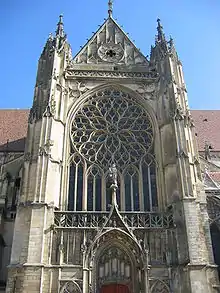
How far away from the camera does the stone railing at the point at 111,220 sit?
11938 millimetres

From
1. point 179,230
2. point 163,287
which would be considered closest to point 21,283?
point 163,287

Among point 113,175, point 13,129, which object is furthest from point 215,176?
point 13,129

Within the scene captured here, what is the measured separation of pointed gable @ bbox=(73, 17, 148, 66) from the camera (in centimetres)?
1777

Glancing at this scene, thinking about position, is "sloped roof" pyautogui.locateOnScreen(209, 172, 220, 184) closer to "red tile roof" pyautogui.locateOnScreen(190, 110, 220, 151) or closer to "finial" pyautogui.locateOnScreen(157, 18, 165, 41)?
"red tile roof" pyautogui.locateOnScreen(190, 110, 220, 151)

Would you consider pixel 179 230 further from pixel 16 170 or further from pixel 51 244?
pixel 16 170

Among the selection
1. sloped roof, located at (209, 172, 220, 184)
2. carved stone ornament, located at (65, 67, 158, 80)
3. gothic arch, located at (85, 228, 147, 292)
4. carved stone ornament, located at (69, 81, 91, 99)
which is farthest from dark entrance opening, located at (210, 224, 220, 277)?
carved stone ornament, located at (69, 81, 91, 99)

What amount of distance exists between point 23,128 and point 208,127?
11348 mm

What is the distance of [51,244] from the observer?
11.4m

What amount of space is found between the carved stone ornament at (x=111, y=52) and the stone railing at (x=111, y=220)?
8.92m

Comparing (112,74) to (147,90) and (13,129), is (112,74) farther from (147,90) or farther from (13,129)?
(13,129)

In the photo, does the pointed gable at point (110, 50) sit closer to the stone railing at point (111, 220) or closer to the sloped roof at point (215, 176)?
the sloped roof at point (215, 176)

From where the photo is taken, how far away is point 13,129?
64.8ft

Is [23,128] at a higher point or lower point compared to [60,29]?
lower

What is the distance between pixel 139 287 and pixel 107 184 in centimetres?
417
